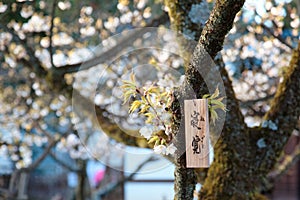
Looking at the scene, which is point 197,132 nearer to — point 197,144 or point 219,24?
point 197,144

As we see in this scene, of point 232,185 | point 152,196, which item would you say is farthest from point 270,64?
point 152,196

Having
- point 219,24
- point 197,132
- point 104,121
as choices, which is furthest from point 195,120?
point 104,121

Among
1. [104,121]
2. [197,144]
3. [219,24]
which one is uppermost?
[219,24]

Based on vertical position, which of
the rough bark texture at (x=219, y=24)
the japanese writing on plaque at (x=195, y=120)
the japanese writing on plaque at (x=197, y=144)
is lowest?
the japanese writing on plaque at (x=197, y=144)

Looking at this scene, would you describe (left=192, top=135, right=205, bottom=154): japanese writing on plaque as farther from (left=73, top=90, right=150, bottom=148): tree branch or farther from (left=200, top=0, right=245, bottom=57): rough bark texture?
(left=73, top=90, right=150, bottom=148): tree branch

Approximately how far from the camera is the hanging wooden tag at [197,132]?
125 centimetres

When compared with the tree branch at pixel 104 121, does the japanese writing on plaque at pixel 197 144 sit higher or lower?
lower

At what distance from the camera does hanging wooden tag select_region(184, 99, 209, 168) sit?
49.2 inches

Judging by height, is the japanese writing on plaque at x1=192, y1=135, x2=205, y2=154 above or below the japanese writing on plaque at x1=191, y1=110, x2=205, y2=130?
below

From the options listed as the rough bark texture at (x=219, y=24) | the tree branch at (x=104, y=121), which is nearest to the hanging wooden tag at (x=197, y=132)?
the rough bark texture at (x=219, y=24)

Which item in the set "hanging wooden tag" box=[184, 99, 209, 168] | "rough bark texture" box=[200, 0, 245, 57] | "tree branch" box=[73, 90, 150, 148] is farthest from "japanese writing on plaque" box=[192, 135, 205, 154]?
"tree branch" box=[73, 90, 150, 148]

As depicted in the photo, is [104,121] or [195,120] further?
[104,121]

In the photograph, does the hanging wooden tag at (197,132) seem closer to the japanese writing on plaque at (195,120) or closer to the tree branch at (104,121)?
the japanese writing on plaque at (195,120)

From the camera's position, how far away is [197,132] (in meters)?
1.26
